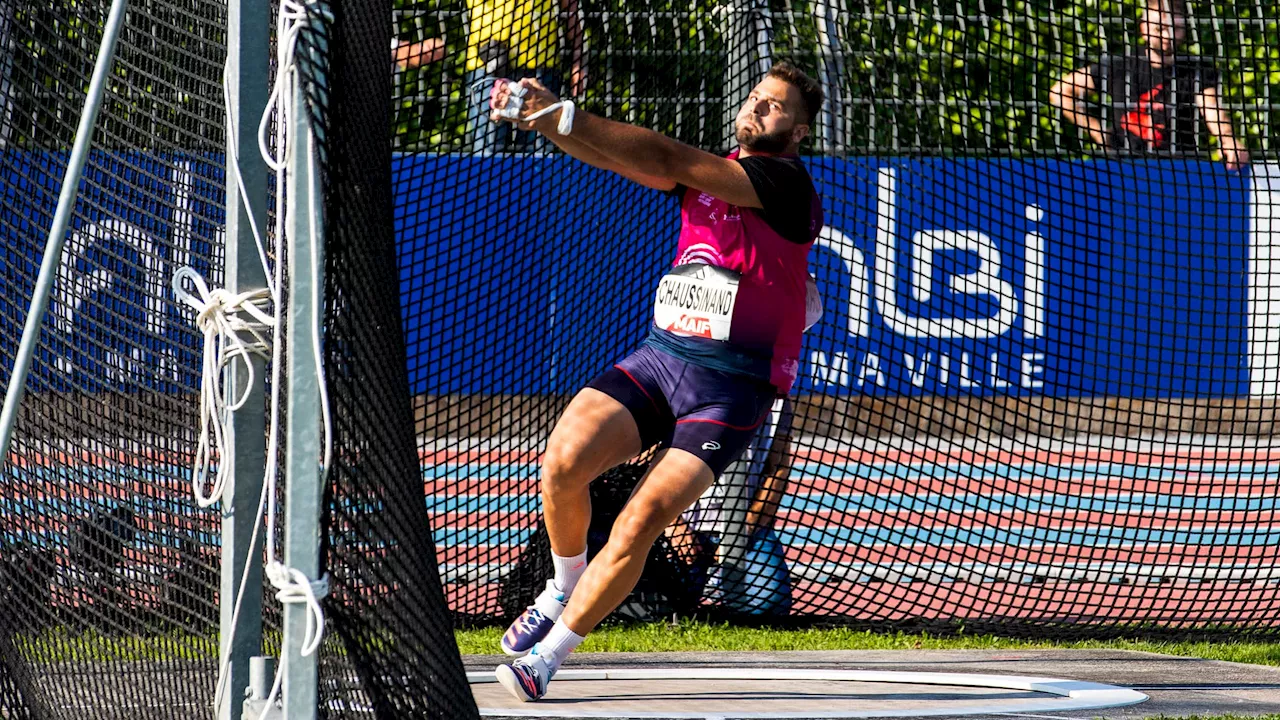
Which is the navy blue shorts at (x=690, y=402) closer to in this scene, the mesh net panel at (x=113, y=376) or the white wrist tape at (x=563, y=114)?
the white wrist tape at (x=563, y=114)

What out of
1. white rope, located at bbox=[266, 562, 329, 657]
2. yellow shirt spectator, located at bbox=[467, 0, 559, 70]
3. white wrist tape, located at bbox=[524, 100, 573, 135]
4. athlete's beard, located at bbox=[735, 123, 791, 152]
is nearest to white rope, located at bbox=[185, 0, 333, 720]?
white rope, located at bbox=[266, 562, 329, 657]

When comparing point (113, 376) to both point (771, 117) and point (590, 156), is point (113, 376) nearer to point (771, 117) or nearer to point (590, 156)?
point (590, 156)

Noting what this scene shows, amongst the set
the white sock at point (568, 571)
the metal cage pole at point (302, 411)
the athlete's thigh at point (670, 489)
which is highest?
the metal cage pole at point (302, 411)

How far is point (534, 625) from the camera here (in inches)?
189

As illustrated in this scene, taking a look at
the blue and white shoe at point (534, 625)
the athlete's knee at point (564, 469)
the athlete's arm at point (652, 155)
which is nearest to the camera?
the athlete's arm at point (652, 155)

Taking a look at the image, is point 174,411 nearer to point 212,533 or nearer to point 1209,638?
point 212,533

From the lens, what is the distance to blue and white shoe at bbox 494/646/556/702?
4426 mm

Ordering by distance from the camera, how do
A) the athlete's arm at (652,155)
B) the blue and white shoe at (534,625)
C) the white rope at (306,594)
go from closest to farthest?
the white rope at (306,594), the athlete's arm at (652,155), the blue and white shoe at (534,625)

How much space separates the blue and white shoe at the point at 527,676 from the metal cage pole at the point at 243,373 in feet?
4.04

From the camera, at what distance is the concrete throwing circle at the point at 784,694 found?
16.7 feet

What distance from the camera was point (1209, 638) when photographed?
6.68 meters

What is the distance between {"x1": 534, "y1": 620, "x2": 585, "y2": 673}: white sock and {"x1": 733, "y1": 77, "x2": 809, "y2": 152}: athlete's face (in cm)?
161

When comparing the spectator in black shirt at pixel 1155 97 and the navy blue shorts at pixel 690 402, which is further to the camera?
the spectator in black shirt at pixel 1155 97

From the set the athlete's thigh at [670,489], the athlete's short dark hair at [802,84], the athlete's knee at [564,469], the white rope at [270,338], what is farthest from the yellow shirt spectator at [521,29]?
the white rope at [270,338]
